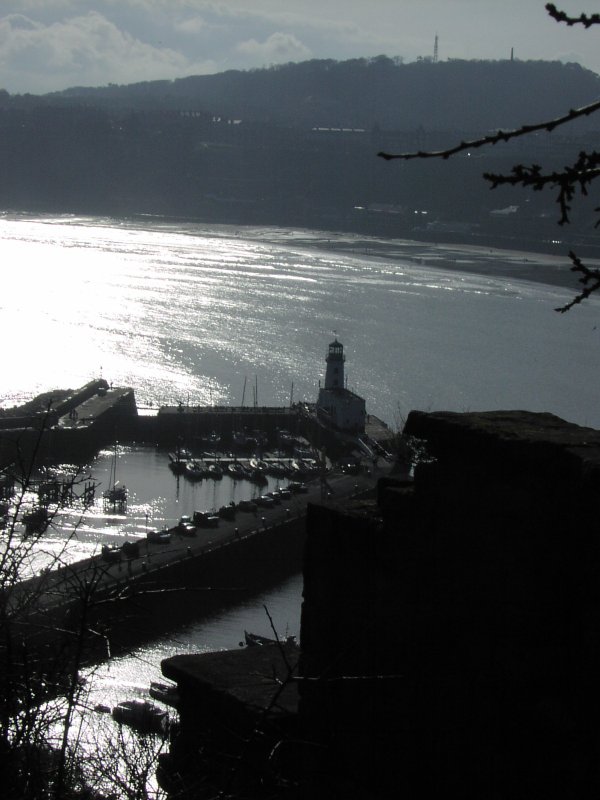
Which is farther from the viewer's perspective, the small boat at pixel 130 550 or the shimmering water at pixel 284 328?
the shimmering water at pixel 284 328

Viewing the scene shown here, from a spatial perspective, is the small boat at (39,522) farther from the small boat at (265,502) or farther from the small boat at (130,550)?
the small boat at (265,502)

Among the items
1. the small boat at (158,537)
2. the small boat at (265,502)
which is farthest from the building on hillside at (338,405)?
the small boat at (158,537)

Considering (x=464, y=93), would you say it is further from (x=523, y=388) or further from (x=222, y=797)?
(x=222, y=797)

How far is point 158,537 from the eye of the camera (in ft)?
28.8

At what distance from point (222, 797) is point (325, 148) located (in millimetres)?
61223

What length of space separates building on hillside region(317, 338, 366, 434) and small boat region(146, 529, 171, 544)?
5.08 m

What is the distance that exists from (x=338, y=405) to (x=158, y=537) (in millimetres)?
5500

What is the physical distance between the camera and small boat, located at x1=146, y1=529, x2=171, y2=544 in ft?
28.4

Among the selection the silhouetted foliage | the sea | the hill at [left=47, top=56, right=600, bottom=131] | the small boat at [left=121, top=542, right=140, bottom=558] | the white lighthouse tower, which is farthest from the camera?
the hill at [left=47, top=56, right=600, bottom=131]

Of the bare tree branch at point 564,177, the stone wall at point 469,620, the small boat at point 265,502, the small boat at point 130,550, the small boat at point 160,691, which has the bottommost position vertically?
the small boat at point 265,502

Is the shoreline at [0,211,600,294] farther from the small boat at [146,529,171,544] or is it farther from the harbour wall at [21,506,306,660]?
the small boat at [146,529,171,544]

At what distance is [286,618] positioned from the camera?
735 cm

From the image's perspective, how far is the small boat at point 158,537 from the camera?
28.4ft

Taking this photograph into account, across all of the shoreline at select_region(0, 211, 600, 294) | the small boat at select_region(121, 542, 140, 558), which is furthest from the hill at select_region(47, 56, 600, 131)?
the small boat at select_region(121, 542, 140, 558)
